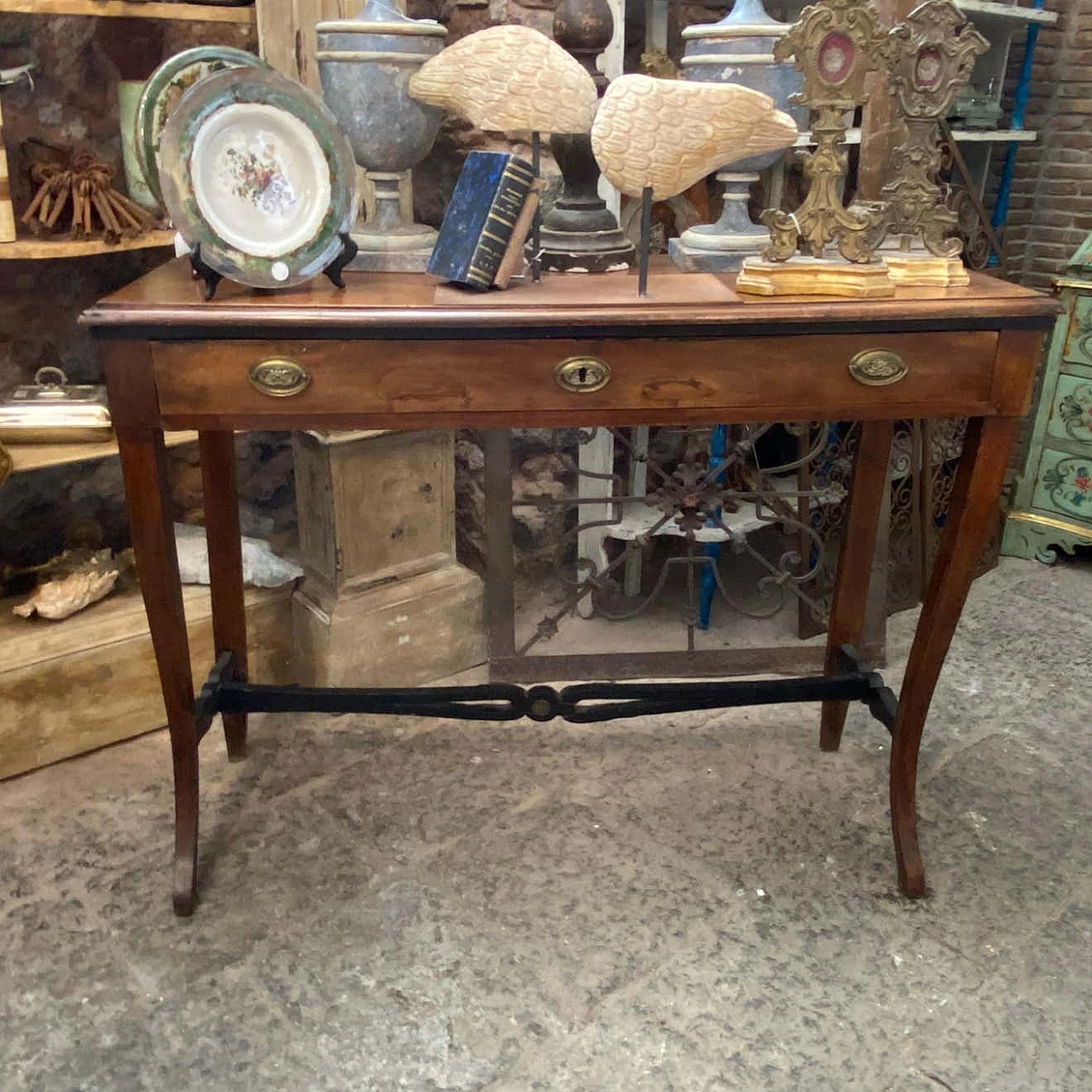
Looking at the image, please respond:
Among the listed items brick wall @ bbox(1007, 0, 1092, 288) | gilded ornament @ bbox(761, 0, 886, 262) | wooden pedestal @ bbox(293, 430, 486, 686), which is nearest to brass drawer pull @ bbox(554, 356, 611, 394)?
gilded ornament @ bbox(761, 0, 886, 262)

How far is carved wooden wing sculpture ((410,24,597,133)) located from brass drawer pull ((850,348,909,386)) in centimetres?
57

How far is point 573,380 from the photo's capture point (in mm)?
1539

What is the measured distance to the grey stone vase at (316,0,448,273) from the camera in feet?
5.67

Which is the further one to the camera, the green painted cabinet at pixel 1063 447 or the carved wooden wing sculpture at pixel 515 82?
the green painted cabinet at pixel 1063 447

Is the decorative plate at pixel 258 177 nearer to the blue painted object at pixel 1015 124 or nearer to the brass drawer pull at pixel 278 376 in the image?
the brass drawer pull at pixel 278 376

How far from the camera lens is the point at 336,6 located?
2.20 m

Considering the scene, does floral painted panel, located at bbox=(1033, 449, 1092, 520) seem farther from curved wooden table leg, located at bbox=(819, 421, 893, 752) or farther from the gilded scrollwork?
the gilded scrollwork

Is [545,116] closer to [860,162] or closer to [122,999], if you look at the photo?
[860,162]

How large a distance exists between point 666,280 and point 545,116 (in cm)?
32

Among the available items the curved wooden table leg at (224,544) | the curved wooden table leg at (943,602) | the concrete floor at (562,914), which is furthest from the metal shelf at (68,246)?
the curved wooden table leg at (943,602)

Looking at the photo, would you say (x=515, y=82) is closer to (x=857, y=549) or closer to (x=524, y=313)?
(x=524, y=313)

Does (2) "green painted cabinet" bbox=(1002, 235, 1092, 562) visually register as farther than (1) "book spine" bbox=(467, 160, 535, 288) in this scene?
Yes

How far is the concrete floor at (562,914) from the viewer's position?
159 cm

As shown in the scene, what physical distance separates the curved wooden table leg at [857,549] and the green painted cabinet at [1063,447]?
4.26ft
